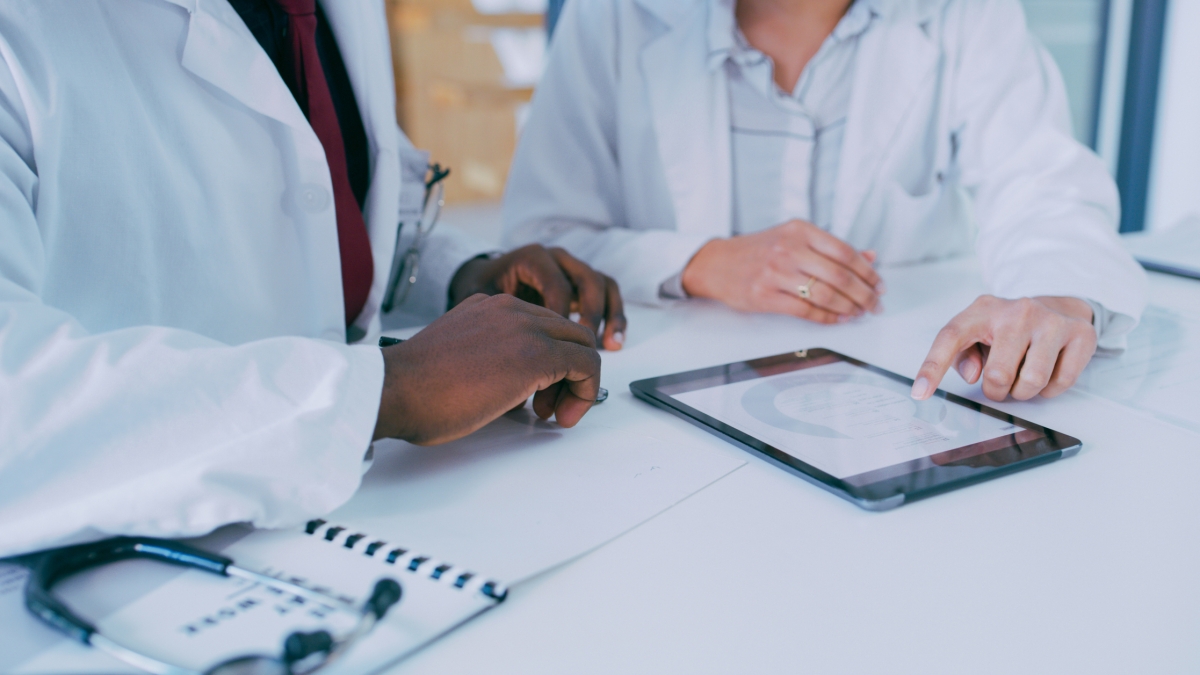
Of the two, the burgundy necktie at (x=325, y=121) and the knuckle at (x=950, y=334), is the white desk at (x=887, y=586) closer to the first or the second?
the knuckle at (x=950, y=334)

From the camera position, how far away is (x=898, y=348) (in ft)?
2.85

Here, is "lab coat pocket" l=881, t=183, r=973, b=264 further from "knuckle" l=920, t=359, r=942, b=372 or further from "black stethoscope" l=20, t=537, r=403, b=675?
"black stethoscope" l=20, t=537, r=403, b=675

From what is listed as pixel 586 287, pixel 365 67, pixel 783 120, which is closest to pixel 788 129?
pixel 783 120

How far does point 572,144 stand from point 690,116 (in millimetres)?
186

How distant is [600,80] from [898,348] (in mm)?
672

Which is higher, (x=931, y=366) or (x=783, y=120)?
(x=783, y=120)

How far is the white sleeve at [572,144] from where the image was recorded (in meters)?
1.29

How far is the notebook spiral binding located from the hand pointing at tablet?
1.32ft

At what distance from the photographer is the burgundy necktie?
0.86 metres

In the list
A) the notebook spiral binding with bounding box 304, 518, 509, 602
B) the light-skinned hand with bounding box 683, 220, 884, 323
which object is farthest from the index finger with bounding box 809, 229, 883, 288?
the notebook spiral binding with bounding box 304, 518, 509, 602

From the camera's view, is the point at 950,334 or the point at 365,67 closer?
the point at 950,334

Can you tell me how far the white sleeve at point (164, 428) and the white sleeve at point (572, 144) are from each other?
76 centimetres

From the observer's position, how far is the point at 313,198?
854mm

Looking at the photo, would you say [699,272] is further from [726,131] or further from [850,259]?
[726,131]
